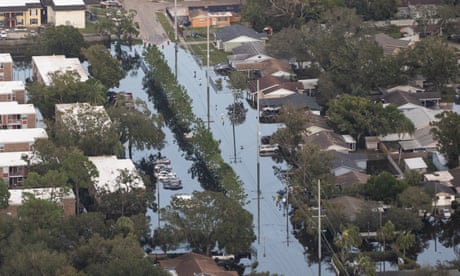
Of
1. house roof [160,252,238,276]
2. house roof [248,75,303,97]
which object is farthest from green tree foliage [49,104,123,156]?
house roof [248,75,303,97]

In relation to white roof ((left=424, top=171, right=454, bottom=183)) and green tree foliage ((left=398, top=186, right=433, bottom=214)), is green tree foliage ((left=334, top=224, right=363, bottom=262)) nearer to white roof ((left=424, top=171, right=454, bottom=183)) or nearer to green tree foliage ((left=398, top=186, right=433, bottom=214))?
green tree foliage ((left=398, top=186, right=433, bottom=214))

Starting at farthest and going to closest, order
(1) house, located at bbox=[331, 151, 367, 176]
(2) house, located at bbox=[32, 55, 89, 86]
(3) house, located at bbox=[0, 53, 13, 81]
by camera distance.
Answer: (3) house, located at bbox=[0, 53, 13, 81] → (2) house, located at bbox=[32, 55, 89, 86] → (1) house, located at bbox=[331, 151, 367, 176]

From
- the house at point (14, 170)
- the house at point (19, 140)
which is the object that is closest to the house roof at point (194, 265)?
the house at point (14, 170)

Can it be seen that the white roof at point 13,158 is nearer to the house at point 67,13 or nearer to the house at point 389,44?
the house at point 389,44

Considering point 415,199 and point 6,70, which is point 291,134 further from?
point 6,70

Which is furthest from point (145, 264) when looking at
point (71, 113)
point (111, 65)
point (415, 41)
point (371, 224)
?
point (415, 41)

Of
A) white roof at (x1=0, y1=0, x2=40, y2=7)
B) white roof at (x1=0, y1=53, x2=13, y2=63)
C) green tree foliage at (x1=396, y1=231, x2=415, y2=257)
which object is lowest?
green tree foliage at (x1=396, y1=231, x2=415, y2=257)

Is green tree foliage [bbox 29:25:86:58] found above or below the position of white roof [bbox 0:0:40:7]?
below
